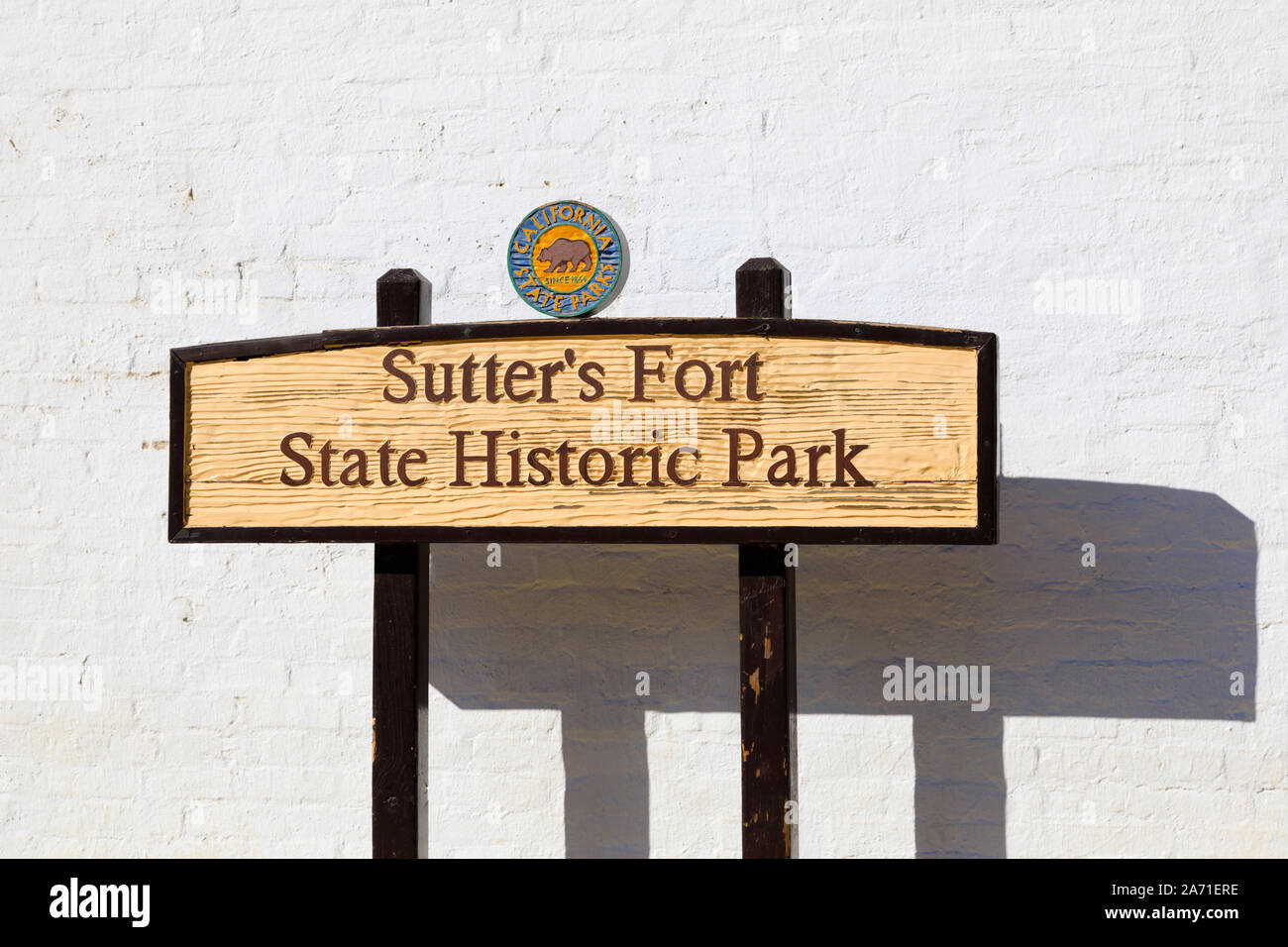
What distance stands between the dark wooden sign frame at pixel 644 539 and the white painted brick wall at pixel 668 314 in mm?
610

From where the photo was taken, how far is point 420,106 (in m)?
3.37

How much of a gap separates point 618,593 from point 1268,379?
2.00 metres

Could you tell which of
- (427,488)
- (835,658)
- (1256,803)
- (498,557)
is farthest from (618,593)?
(1256,803)

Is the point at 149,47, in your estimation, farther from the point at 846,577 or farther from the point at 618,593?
the point at 846,577

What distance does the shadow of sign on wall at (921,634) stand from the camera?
3090 millimetres

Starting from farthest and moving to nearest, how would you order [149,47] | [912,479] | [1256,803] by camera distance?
1. [149,47]
2. [1256,803]
3. [912,479]

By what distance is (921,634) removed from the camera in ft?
10.4

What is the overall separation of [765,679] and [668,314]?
1.22 metres
